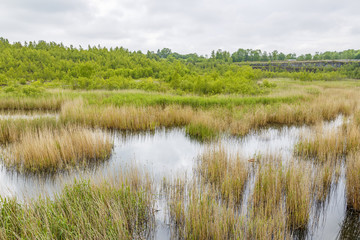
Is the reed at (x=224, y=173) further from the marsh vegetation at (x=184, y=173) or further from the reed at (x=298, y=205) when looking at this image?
the reed at (x=298, y=205)

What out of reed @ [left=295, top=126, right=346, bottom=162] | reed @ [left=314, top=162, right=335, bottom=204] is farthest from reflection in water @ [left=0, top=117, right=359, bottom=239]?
reed @ [left=295, top=126, right=346, bottom=162]

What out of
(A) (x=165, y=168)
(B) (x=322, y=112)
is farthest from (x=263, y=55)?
(A) (x=165, y=168)

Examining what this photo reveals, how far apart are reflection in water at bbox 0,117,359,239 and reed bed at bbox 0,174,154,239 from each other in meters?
0.24

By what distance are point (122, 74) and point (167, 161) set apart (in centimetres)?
4198

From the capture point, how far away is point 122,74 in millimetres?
45781

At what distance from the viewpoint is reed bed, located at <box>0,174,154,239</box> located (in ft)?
9.47

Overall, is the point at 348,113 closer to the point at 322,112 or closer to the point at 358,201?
the point at 322,112

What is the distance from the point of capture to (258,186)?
4277 mm

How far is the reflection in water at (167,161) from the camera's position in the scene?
12.8ft

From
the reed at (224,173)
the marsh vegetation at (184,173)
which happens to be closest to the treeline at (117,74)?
the marsh vegetation at (184,173)

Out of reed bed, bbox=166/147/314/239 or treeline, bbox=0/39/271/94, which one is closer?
reed bed, bbox=166/147/314/239

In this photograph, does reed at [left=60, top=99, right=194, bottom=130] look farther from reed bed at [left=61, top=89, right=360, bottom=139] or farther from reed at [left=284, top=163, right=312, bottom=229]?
reed at [left=284, top=163, right=312, bottom=229]

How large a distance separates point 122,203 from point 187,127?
629 centimetres

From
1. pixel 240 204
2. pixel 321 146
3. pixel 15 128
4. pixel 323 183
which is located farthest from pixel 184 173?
pixel 15 128
